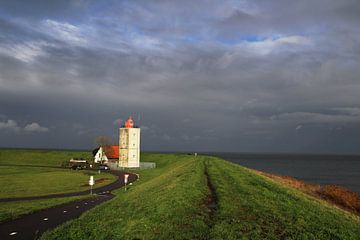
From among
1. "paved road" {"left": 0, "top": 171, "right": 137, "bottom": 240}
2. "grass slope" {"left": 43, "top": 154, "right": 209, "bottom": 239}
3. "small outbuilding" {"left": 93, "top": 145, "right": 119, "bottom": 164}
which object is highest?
"small outbuilding" {"left": 93, "top": 145, "right": 119, "bottom": 164}

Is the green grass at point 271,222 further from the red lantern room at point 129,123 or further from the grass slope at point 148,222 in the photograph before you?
the red lantern room at point 129,123

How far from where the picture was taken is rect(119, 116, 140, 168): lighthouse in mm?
92250


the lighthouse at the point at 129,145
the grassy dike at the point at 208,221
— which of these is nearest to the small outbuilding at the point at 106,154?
the lighthouse at the point at 129,145

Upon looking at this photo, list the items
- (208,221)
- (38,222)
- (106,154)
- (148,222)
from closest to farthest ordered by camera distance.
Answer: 1. (148,222)
2. (208,221)
3. (38,222)
4. (106,154)

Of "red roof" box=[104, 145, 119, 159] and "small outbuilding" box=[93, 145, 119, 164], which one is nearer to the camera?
"small outbuilding" box=[93, 145, 119, 164]

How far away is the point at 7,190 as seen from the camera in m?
42.2

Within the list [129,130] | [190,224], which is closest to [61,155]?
[129,130]

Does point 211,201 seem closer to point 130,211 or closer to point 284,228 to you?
point 130,211

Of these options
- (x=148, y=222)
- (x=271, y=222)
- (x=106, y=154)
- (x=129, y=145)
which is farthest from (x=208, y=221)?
(x=106, y=154)

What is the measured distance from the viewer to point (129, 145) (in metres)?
92.6

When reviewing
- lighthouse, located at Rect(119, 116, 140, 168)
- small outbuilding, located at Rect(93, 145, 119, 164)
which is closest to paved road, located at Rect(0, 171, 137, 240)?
lighthouse, located at Rect(119, 116, 140, 168)

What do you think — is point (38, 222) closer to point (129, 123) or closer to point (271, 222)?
point (271, 222)

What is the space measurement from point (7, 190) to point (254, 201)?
33.8 metres

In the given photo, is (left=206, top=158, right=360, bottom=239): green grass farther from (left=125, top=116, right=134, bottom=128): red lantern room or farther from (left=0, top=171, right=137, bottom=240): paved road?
(left=125, top=116, right=134, bottom=128): red lantern room
